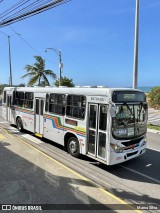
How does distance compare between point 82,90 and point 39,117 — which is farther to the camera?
point 39,117

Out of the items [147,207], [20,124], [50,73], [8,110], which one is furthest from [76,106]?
[50,73]

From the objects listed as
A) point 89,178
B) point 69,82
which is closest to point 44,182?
point 89,178

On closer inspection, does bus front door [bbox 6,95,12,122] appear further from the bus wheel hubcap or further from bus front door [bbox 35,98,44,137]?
the bus wheel hubcap

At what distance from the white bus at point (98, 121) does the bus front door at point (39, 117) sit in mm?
277

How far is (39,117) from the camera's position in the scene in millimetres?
A: 10953

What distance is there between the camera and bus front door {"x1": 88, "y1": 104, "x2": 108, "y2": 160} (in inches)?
274

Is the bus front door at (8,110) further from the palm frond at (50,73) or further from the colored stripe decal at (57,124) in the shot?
the palm frond at (50,73)

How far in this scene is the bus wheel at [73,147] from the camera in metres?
8.41

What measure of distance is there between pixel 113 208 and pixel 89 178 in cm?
173

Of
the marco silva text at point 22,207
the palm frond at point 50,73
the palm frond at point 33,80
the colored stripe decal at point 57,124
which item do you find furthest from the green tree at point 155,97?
the palm frond at point 33,80

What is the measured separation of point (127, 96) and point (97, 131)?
159 centimetres

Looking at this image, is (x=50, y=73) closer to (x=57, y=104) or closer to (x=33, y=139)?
(x=33, y=139)

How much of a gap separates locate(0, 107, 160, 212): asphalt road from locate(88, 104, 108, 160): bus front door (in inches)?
24.5

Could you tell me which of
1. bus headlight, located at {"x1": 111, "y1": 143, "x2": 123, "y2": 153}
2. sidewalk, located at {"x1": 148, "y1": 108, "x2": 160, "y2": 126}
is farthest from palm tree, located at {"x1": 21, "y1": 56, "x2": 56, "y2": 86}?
bus headlight, located at {"x1": 111, "y1": 143, "x2": 123, "y2": 153}
